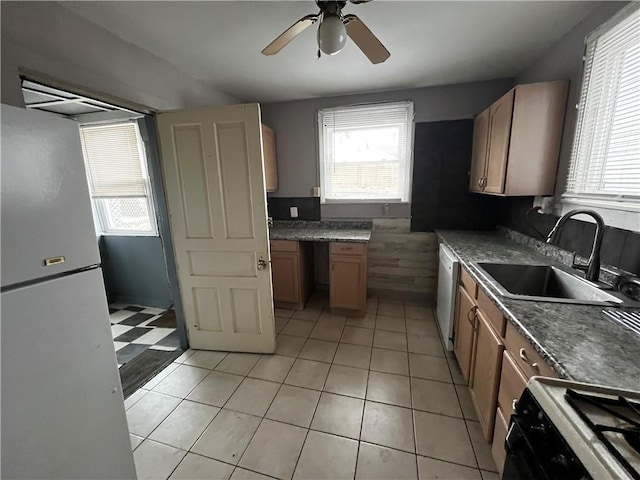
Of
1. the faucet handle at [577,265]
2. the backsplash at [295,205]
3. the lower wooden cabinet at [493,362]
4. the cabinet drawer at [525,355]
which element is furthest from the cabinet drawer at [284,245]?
the faucet handle at [577,265]

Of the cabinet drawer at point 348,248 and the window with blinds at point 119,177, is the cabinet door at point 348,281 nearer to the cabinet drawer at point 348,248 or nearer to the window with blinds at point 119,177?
the cabinet drawer at point 348,248

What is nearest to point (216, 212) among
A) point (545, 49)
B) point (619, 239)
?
point (619, 239)

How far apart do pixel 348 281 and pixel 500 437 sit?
5.69 ft

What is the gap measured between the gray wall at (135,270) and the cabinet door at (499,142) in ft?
11.4

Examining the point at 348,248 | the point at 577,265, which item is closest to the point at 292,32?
the point at 348,248

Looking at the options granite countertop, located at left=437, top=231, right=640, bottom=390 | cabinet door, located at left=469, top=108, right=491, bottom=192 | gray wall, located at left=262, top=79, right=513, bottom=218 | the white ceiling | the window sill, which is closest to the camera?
granite countertop, located at left=437, top=231, right=640, bottom=390

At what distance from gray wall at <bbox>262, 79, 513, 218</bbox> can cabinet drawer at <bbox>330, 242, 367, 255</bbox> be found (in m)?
0.59

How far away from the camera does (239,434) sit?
1527 millimetres

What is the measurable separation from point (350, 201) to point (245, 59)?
5.71ft

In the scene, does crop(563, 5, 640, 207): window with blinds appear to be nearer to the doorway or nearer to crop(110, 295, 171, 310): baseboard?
the doorway

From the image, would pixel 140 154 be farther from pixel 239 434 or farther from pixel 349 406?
pixel 349 406

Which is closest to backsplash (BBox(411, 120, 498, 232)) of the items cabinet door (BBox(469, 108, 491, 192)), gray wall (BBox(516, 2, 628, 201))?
cabinet door (BBox(469, 108, 491, 192))

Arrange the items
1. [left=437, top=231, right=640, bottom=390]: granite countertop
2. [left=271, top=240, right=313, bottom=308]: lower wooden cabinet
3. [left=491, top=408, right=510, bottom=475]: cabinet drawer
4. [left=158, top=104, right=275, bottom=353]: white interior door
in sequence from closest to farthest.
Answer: [left=437, top=231, right=640, bottom=390]: granite countertop → [left=491, top=408, right=510, bottom=475]: cabinet drawer → [left=158, top=104, right=275, bottom=353]: white interior door → [left=271, top=240, right=313, bottom=308]: lower wooden cabinet

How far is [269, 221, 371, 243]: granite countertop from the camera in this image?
8.95 feet
